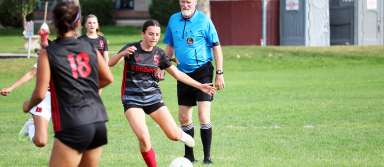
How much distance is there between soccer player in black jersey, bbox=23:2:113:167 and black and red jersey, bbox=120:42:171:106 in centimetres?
324

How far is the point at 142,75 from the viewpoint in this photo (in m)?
10.6

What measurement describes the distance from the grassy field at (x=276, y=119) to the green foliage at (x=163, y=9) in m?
31.1

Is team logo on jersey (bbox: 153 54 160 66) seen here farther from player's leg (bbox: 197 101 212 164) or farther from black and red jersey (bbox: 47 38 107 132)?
black and red jersey (bbox: 47 38 107 132)

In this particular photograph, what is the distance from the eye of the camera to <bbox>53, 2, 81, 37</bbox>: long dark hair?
23.6ft

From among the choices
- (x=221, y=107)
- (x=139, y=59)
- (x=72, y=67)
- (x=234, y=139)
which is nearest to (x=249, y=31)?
(x=221, y=107)

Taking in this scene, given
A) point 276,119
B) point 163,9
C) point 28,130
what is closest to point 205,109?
point 28,130

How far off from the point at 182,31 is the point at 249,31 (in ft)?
95.6

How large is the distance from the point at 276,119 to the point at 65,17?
10.1 m

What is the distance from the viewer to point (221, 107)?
19.9m

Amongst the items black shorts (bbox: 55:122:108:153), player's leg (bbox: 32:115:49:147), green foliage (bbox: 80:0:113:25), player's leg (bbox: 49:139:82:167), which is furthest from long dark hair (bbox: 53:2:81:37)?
green foliage (bbox: 80:0:113:25)

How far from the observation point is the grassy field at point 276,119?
12.1m

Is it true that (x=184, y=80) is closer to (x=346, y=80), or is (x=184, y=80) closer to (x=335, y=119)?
(x=335, y=119)

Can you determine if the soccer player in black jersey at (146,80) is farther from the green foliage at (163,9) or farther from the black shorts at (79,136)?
the green foliage at (163,9)

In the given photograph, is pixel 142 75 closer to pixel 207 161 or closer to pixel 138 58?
pixel 138 58
